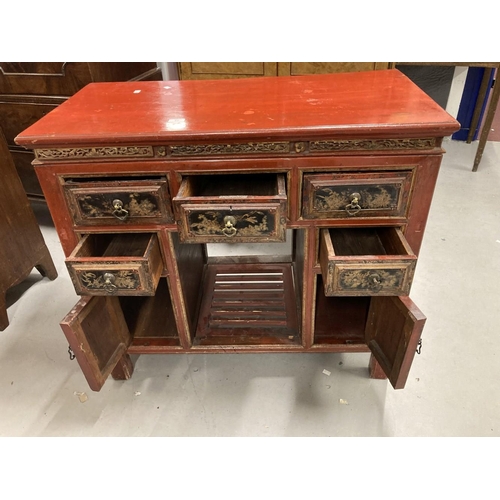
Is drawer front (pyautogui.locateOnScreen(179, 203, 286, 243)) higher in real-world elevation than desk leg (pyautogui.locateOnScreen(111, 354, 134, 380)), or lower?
higher

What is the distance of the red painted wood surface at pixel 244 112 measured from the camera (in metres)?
1.06

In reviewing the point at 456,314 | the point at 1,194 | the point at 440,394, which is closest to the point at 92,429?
the point at 1,194

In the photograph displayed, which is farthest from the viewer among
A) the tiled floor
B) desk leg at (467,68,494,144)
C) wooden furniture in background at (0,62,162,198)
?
desk leg at (467,68,494,144)

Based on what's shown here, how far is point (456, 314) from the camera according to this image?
175cm

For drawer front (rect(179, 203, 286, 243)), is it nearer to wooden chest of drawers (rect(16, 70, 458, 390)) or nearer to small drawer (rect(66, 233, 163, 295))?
wooden chest of drawers (rect(16, 70, 458, 390))

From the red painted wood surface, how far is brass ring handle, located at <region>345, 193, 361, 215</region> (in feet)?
0.57

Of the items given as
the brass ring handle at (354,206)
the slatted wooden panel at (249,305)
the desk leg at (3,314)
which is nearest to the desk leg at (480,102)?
the slatted wooden panel at (249,305)

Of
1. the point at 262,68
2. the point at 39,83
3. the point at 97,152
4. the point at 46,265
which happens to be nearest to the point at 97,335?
the point at 97,152

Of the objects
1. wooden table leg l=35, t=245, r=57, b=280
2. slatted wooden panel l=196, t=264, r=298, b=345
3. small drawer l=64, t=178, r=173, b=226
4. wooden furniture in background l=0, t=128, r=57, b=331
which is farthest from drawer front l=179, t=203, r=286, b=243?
wooden table leg l=35, t=245, r=57, b=280

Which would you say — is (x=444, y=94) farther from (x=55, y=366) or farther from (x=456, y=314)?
(x=55, y=366)

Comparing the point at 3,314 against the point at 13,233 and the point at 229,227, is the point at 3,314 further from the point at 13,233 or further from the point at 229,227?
the point at 229,227

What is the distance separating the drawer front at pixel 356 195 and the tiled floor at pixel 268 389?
0.67 m

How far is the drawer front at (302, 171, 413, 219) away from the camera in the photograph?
1.13 meters

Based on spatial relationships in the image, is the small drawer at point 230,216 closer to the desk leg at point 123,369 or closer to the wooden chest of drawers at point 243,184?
the wooden chest of drawers at point 243,184
